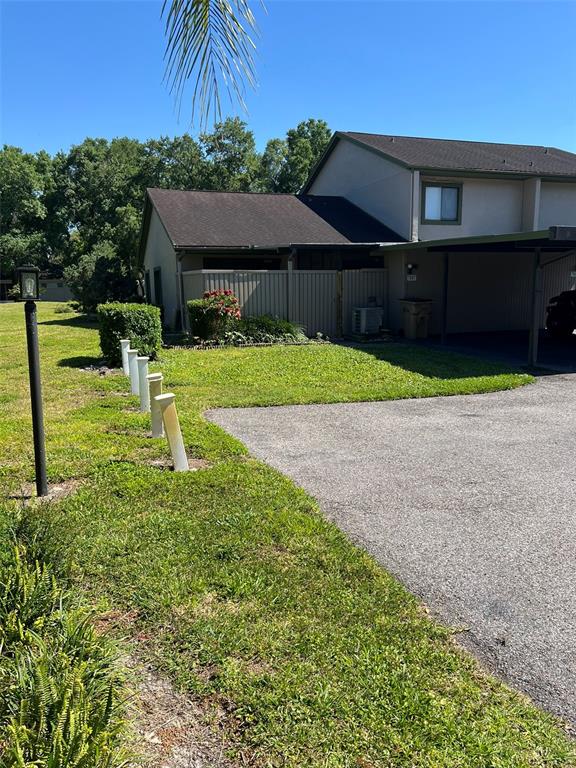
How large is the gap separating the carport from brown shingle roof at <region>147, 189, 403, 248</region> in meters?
1.69

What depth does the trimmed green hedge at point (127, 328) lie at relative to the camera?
11.1m

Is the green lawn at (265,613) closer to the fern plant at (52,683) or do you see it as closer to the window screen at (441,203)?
the fern plant at (52,683)

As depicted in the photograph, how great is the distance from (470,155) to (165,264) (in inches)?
431

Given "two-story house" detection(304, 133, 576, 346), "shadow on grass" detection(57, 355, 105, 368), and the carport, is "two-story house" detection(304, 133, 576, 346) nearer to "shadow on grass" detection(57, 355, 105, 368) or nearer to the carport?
the carport

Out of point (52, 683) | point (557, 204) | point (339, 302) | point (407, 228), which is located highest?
point (557, 204)

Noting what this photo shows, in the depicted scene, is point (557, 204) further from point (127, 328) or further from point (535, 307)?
point (127, 328)


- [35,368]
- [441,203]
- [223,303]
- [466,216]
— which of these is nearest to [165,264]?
[223,303]

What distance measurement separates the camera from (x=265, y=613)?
10.4ft

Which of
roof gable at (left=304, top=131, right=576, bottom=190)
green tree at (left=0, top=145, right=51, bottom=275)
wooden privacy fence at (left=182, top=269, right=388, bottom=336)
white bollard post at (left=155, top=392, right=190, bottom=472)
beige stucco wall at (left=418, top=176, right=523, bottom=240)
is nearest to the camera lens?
white bollard post at (left=155, top=392, right=190, bottom=472)

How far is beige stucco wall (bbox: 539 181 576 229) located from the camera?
18922mm

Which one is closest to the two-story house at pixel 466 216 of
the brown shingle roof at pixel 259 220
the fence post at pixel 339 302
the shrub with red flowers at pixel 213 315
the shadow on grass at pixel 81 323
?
the brown shingle roof at pixel 259 220

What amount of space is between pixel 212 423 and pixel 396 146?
1573 centimetres

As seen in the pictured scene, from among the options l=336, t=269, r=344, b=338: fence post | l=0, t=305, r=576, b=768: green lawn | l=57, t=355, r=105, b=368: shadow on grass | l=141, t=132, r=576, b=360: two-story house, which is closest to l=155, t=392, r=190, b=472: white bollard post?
l=0, t=305, r=576, b=768: green lawn

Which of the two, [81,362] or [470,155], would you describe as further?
[470,155]
